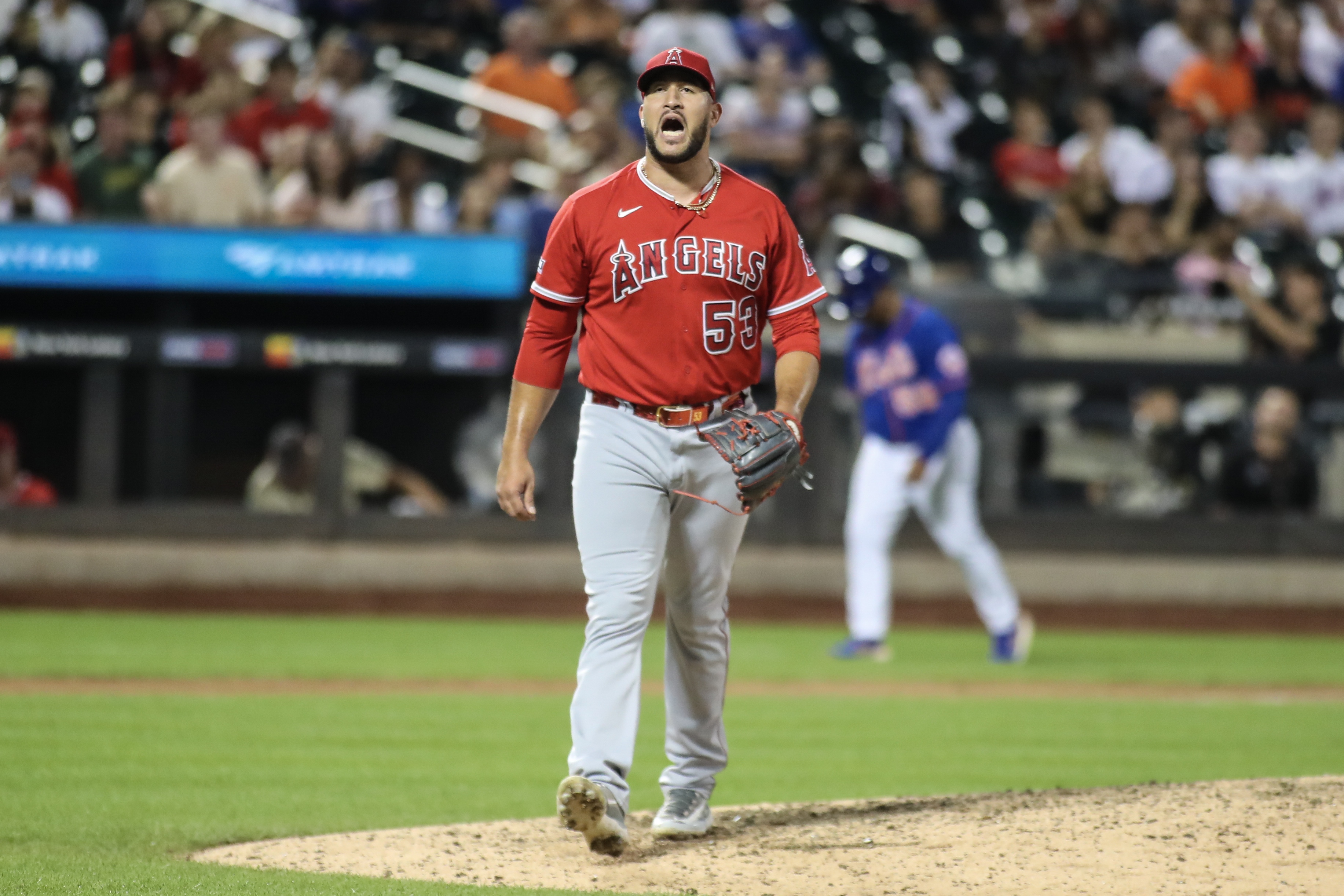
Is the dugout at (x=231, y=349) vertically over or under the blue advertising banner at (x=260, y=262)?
under

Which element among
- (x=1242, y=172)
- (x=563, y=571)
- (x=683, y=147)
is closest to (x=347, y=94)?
(x=563, y=571)

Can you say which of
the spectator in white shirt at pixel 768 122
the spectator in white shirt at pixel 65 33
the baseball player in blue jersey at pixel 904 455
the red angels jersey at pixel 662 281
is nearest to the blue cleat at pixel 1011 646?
the baseball player in blue jersey at pixel 904 455

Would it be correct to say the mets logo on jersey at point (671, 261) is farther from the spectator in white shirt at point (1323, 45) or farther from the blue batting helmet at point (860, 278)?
the spectator in white shirt at point (1323, 45)

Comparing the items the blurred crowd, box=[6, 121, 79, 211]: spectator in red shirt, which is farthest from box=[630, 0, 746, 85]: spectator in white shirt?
box=[6, 121, 79, 211]: spectator in red shirt

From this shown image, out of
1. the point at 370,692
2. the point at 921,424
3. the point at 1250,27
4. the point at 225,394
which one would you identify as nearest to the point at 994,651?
the point at 921,424

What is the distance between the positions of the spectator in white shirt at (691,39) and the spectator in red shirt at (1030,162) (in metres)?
2.40

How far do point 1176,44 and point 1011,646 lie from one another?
29.2 ft

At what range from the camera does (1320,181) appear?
1481 centimetres

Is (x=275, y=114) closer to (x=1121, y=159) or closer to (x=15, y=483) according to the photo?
(x=15, y=483)

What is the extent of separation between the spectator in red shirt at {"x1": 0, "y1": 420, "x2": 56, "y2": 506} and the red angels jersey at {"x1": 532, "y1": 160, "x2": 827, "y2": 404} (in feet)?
28.1

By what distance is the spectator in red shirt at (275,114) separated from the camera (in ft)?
43.3

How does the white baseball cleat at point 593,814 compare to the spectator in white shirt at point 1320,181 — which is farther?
the spectator in white shirt at point 1320,181

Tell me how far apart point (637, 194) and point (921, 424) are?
5.19m

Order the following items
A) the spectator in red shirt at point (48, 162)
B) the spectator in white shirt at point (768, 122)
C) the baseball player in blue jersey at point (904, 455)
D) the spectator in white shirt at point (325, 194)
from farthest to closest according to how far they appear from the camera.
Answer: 1. the spectator in white shirt at point (768, 122)
2. the spectator in white shirt at point (325, 194)
3. the spectator in red shirt at point (48, 162)
4. the baseball player in blue jersey at point (904, 455)
